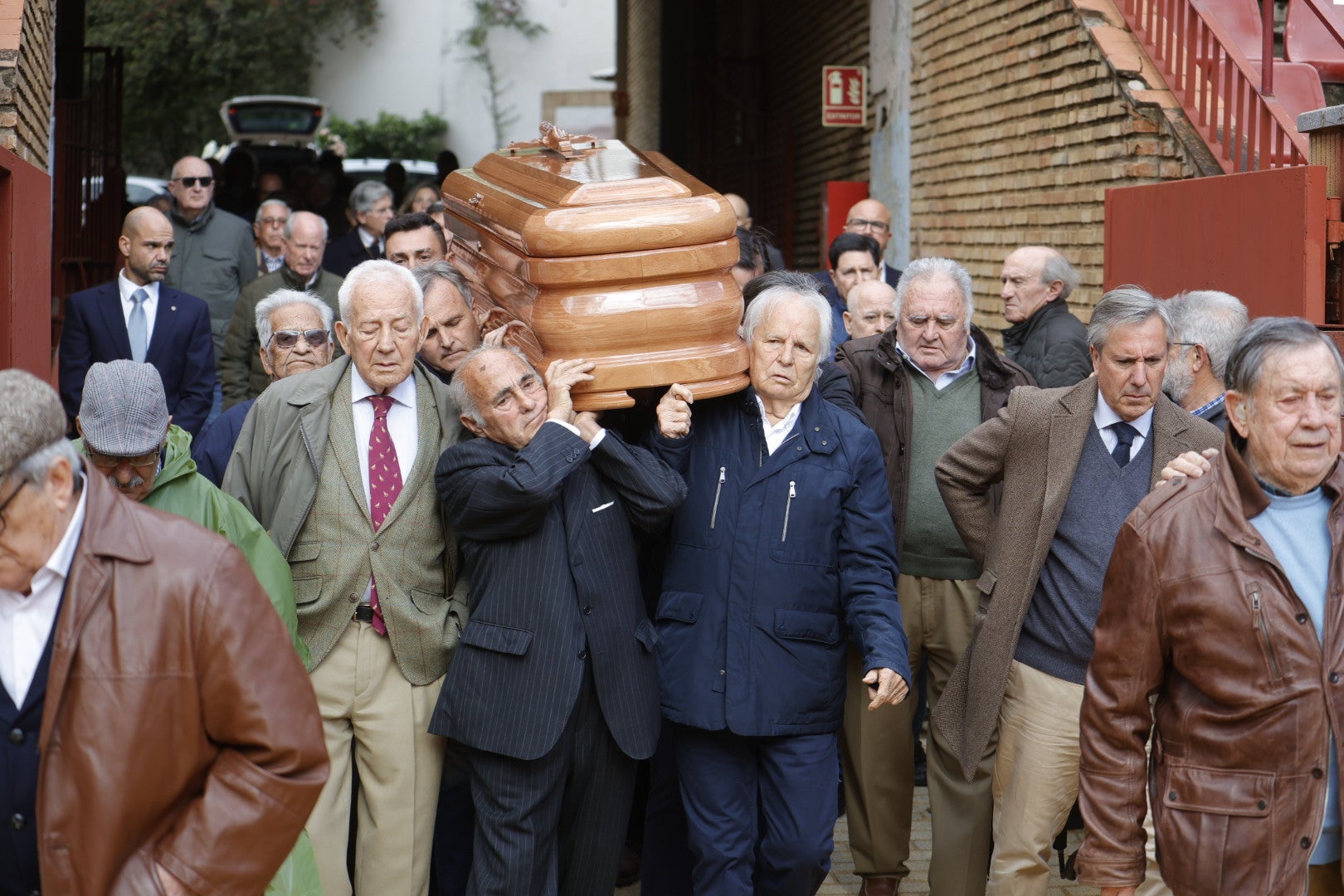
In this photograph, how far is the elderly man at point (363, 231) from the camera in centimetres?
908

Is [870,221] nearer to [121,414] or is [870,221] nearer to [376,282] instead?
[376,282]

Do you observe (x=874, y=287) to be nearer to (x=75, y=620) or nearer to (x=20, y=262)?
(x=20, y=262)

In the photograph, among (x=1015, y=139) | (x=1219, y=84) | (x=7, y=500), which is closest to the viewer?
(x=7, y=500)

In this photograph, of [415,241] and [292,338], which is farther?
[415,241]

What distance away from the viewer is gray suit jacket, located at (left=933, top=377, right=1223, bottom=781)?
4.17 metres

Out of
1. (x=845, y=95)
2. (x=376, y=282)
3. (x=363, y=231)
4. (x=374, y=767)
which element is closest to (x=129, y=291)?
(x=363, y=231)

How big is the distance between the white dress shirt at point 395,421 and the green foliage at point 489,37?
30247 mm

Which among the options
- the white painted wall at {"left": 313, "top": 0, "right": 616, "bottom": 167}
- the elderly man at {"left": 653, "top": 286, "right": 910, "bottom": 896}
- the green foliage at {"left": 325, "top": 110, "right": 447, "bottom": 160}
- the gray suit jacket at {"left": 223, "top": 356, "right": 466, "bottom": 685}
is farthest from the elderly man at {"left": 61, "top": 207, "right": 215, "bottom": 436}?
the white painted wall at {"left": 313, "top": 0, "right": 616, "bottom": 167}

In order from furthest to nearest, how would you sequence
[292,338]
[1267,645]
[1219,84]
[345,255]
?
[345,255] < [1219,84] < [292,338] < [1267,645]

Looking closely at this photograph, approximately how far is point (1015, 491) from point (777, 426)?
2.30ft

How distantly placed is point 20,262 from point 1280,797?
377 centimetres

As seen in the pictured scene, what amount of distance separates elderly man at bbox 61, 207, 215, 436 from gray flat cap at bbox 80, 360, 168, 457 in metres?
3.67

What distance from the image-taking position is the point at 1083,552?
13.6 ft

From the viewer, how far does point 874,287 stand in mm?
6500
